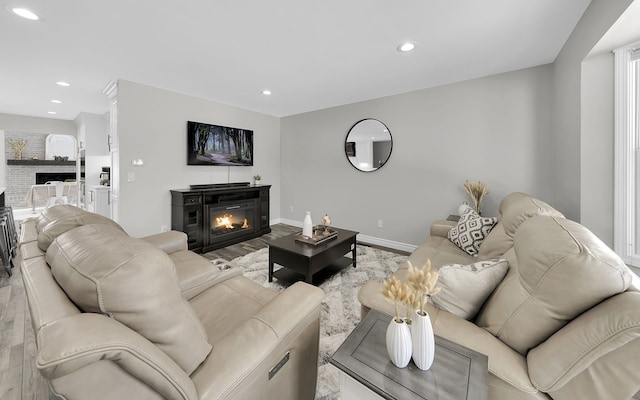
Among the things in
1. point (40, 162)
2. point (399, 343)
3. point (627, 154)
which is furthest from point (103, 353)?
point (40, 162)

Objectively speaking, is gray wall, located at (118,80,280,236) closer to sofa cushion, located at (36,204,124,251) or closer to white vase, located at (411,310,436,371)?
sofa cushion, located at (36,204,124,251)

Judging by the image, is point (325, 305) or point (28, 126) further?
point (28, 126)

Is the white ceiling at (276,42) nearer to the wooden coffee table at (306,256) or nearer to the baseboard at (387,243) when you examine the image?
the wooden coffee table at (306,256)

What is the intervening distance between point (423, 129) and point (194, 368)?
372cm

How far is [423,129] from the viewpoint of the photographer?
3.61 meters

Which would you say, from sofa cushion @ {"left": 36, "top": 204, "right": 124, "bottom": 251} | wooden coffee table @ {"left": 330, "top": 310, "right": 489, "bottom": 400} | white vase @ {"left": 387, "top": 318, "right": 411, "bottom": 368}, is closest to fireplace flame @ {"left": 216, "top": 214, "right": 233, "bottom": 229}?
sofa cushion @ {"left": 36, "top": 204, "right": 124, "bottom": 251}

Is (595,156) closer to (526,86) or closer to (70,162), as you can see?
(526,86)

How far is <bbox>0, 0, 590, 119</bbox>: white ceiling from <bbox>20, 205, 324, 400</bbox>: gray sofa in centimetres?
176

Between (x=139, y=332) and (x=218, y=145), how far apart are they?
3967mm

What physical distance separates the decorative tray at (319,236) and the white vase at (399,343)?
181cm

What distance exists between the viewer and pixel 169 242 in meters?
2.12

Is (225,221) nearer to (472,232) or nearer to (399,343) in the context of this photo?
(472,232)

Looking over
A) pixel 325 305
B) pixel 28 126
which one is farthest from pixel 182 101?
pixel 28 126

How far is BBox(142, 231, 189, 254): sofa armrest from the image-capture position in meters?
2.08
